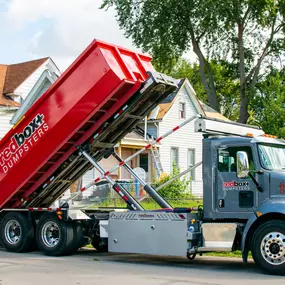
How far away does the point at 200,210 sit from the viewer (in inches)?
440

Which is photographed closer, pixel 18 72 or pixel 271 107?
pixel 18 72

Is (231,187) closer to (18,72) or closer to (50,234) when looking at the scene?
(50,234)

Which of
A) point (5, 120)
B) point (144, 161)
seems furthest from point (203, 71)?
point (5, 120)

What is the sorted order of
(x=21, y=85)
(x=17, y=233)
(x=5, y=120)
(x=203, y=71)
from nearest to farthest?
(x=17, y=233) → (x=5, y=120) → (x=21, y=85) → (x=203, y=71)

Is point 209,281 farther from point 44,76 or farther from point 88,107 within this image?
point 44,76

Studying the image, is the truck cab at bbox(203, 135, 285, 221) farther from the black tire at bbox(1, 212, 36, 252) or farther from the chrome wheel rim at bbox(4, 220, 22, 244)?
the chrome wheel rim at bbox(4, 220, 22, 244)

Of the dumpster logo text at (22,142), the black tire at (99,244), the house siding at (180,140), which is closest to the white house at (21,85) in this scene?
the house siding at (180,140)

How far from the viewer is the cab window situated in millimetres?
10641

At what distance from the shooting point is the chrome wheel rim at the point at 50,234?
12.7 meters

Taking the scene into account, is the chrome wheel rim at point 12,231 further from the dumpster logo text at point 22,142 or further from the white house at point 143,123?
the white house at point 143,123

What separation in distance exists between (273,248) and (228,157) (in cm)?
187

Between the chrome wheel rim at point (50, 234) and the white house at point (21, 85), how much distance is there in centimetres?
1353

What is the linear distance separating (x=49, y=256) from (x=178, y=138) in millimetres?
22988

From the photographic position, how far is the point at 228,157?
10.8 meters
